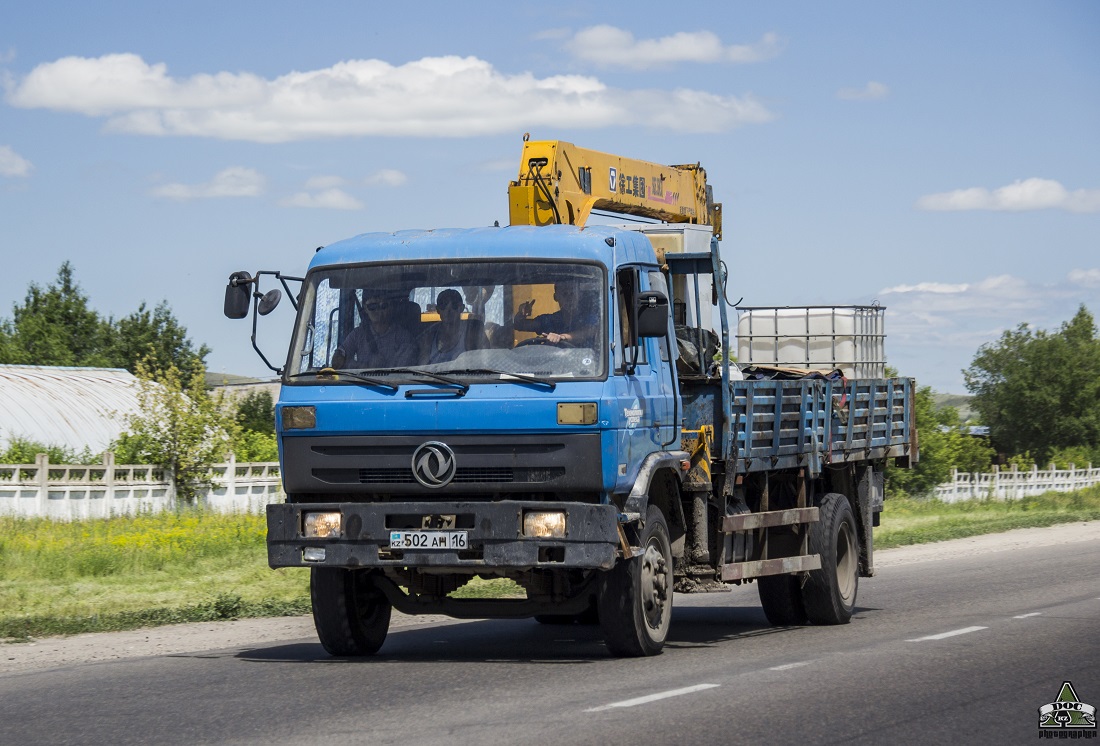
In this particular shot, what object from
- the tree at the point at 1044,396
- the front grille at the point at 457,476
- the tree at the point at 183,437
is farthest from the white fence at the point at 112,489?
the tree at the point at 1044,396

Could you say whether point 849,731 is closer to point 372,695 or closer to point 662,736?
point 662,736

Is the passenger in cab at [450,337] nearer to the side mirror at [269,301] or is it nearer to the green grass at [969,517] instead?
the side mirror at [269,301]

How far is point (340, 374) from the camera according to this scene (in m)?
10.4

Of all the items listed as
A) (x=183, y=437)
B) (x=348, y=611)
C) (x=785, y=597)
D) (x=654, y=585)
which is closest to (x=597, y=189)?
(x=785, y=597)

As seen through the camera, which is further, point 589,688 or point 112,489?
point 112,489

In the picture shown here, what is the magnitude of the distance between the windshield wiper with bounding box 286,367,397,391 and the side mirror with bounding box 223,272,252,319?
641 mm

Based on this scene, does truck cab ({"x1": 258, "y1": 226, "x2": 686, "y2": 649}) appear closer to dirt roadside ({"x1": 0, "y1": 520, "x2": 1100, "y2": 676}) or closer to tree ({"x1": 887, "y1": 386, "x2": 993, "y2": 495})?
dirt roadside ({"x1": 0, "y1": 520, "x2": 1100, "y2": 676})

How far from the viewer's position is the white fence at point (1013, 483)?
227 ft

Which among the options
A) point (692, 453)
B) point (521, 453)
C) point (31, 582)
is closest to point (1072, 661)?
point (692, 453)

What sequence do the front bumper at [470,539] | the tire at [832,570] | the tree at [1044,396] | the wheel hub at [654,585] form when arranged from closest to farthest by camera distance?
the front bumper at [470,539] < the wheel hub at [654,585] < the tire at [832,570] < the tree at [1044,396]

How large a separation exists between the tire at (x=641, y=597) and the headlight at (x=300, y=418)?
2.24 m

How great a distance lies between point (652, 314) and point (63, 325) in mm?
101800

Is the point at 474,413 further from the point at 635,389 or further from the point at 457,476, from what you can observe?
the point at 635,389

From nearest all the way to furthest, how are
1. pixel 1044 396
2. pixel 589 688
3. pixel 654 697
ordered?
pixel 654 697 < pixel 589 688 < pixel 1044 396
